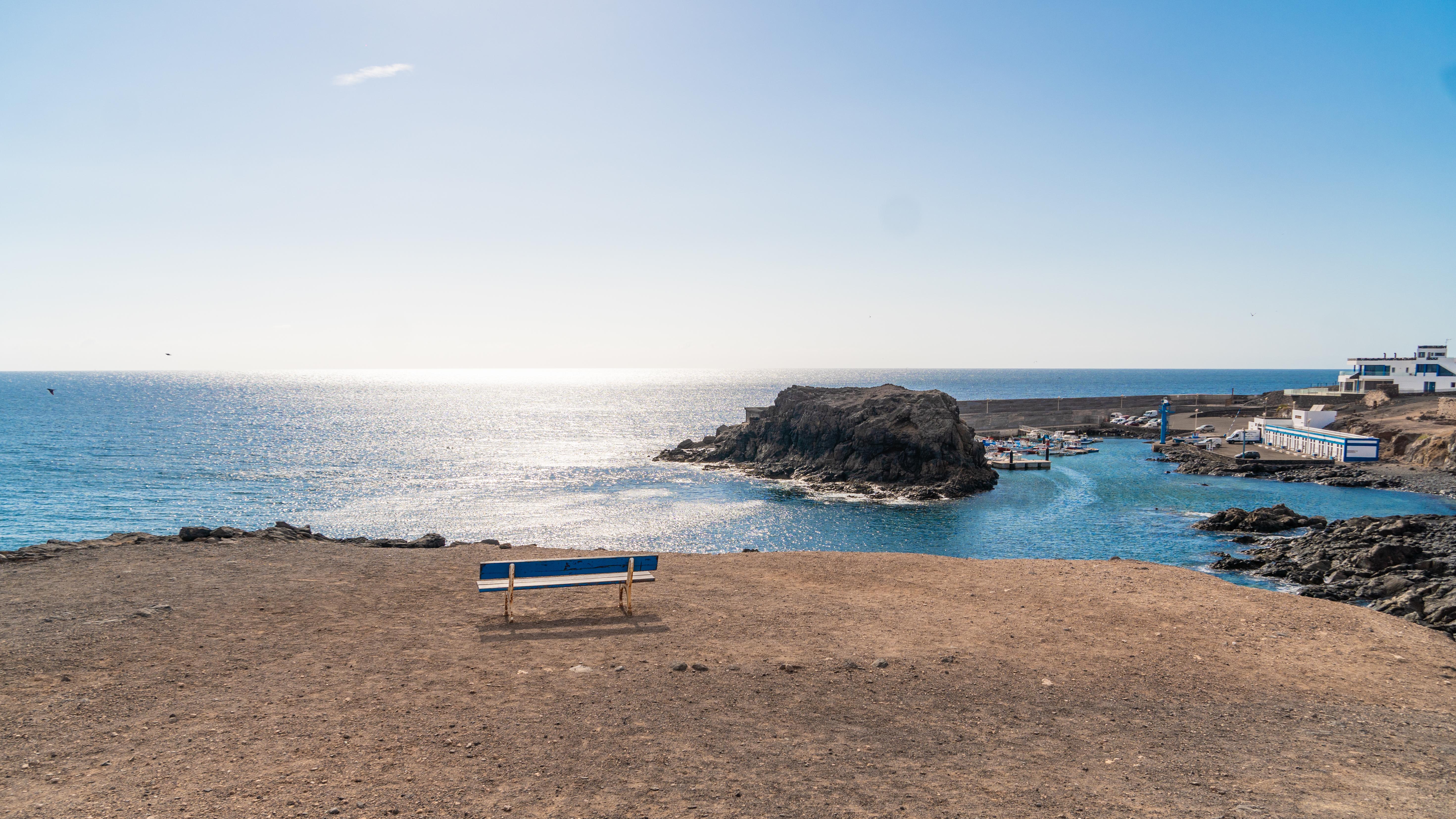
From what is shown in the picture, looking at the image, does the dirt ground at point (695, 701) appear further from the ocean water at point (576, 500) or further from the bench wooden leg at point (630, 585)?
the ocean water at point (576, 500)

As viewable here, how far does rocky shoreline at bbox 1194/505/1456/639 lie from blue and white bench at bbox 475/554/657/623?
14354mm

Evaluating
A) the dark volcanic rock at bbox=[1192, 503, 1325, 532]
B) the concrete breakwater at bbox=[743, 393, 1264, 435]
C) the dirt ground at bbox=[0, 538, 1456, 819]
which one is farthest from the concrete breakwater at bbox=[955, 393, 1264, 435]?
the dirt ground at bbox=[0, 538, 1456, 819]

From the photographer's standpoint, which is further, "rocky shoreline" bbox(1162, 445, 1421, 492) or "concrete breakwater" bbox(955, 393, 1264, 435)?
"concrete breakwater" bbox(955, 393, 1264, 435)

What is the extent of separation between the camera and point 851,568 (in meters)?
16.2

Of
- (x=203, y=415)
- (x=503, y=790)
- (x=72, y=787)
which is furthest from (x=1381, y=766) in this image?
(x=203, y=415)

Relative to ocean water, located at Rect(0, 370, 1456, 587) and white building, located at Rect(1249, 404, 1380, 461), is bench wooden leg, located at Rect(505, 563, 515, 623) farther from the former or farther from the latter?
white building, located at Rect(1249, 404, 1380, 461)

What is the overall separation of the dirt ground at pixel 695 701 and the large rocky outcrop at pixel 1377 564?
470cm

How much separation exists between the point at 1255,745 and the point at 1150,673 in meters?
2.12

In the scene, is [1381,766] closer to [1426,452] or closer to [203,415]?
[1426,452]

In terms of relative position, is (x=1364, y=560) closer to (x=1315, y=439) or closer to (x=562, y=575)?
(x=562, y=575)

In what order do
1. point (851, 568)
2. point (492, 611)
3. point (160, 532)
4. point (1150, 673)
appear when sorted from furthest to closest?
point (160, 532), point (851, 568), point (492, 611), point (1150, 673)

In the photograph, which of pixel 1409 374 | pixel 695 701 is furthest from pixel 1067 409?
pixel 695 701

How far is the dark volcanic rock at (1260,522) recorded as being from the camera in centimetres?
3438

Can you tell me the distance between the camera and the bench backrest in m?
11.4
